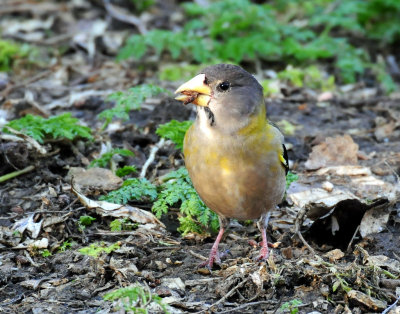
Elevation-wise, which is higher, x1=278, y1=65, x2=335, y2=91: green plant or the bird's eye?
the bird's eye

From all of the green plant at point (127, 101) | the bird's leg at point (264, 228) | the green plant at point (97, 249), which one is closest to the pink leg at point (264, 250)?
the bird's leg at point (264, 228)

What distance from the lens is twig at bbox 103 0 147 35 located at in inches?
377

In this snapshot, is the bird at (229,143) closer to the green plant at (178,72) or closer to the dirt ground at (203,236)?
the dirt ground at (203,236)

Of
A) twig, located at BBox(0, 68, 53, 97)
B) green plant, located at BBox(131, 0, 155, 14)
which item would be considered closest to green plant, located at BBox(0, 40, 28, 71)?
twig, located at BBox(0, 68, 53, 97)

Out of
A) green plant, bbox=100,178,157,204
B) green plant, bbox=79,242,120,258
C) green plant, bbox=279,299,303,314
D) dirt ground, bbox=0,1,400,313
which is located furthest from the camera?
green plant, bbox=100,178,157,204

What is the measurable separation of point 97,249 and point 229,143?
1077mm

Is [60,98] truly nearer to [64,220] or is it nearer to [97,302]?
[64,220]

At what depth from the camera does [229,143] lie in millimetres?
4176

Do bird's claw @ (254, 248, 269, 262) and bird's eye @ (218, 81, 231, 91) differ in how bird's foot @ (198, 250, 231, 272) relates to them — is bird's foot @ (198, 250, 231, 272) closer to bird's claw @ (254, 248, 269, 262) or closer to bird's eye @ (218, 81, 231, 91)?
bird's claw @ (254, 248, 269, 262)

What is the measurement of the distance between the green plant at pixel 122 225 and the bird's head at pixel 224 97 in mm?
1044

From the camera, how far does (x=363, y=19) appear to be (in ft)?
33.3

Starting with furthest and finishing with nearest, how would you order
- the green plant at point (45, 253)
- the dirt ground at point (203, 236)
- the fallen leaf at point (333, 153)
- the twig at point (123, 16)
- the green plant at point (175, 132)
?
1. the twig at point (123, 16)
2. the fallen leaf at point (333, 153)
3. the green plant at point (175, 132)
4. the green plant at point (45, 253)
5. the dirt ground at point (203, 236)

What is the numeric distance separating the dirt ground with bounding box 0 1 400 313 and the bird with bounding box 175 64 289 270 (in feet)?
1.32

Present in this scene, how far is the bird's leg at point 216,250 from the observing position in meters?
4.38
